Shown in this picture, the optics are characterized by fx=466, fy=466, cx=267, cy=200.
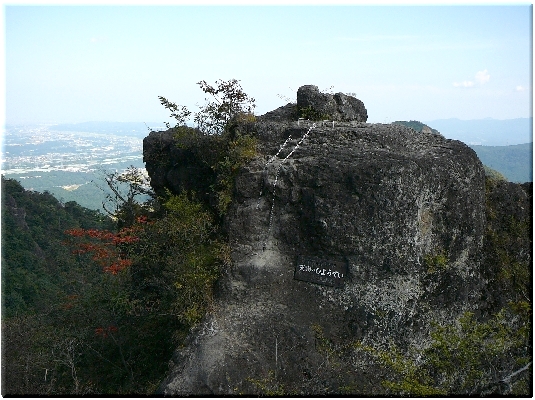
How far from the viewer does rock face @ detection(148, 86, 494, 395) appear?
880cm

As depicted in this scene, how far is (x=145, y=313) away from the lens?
12266 millimetres

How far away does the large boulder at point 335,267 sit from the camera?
28.8ft

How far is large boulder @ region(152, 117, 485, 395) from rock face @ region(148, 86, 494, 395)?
0.02 meters

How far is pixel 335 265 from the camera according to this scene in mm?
9445

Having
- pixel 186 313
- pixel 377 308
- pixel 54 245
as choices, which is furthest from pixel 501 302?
pixel 54 245

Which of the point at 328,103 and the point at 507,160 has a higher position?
the point at 328,103

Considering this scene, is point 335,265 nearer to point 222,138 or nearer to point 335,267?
point 335,267

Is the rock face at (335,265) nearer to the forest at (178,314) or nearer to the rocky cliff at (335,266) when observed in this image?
the rocky cliff at (335,266)

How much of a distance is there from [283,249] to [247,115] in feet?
12.9

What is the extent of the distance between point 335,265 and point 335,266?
2 centimetres

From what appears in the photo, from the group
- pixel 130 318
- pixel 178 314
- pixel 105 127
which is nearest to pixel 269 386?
pixel 178 314

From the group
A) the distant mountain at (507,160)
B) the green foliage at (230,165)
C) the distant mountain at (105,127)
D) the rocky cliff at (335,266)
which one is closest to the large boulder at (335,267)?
the rocky cliff at (335,266)

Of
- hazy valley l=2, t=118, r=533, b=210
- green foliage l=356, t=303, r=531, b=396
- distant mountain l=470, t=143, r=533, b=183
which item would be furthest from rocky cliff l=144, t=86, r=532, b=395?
hazy valley l=2, t=118, r=533, b=210

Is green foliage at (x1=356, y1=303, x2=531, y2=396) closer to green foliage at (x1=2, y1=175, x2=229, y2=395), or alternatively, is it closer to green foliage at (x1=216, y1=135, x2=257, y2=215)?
green foliage at (x1=2, y1=175, x2=229, y2=395)
